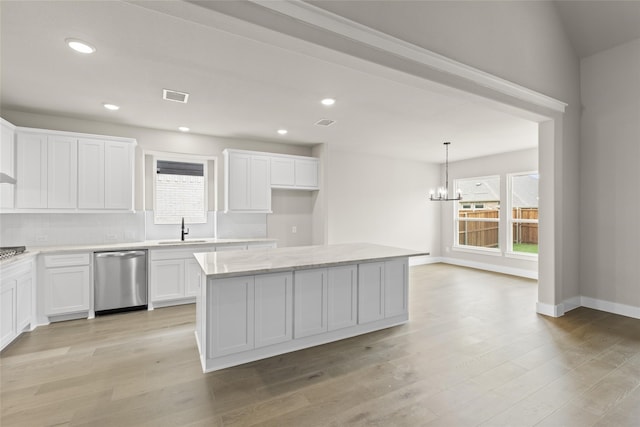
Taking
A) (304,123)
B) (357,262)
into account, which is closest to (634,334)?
(357,262)

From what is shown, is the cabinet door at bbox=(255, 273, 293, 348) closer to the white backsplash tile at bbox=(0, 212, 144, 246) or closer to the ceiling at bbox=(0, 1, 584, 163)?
the ceiling at bbox=(0, 1, 584, 163)

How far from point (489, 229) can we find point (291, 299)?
6169mm

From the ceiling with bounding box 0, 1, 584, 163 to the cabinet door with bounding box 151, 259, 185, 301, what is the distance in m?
2.07

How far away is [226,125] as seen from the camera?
14.8 feet

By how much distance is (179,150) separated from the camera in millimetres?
4867

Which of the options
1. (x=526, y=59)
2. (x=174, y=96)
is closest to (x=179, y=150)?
(x=174, y=96)

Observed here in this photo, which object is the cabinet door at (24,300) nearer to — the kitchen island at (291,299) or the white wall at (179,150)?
the white wall at (179,150)

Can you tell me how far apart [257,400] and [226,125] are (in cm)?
373

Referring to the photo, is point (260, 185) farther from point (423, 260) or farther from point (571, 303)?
point (571, 303)

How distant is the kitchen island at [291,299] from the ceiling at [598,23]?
12.1 ft

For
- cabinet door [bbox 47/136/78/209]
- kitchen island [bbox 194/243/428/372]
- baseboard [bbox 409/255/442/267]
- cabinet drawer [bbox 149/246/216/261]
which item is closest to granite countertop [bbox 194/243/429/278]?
kitchen island [bbox 194/243/428/372]

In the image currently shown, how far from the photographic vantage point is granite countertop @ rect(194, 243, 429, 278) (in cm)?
248

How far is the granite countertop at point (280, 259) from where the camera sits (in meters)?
2.48

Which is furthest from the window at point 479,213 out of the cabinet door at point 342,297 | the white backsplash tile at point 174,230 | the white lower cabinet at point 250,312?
the white lower cabinet at point 250,312
